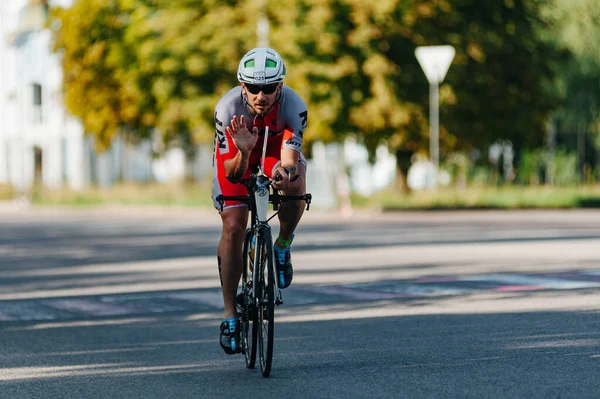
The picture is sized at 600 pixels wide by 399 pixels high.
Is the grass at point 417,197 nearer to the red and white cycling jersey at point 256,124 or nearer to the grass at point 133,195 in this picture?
the grass at point 133,195

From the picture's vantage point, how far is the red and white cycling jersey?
8.04 meters

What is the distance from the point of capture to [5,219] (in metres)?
36.8

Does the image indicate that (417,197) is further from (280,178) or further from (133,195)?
(280,178)

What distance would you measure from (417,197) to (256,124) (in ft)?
95.4

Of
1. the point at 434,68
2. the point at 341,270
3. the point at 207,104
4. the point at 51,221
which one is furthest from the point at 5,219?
the point at 341,270

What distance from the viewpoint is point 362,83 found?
3872 cm

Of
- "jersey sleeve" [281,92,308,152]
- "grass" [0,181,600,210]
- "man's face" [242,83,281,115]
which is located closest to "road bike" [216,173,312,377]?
"jersey sleeve" [281,92,308,152]

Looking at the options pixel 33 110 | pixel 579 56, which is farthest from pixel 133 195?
pixel 33 110

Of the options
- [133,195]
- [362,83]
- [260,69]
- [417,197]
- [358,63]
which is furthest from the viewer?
[133,195]

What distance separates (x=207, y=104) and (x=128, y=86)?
13.6ft

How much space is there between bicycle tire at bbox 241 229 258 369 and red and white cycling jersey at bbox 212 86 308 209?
11.7 inches

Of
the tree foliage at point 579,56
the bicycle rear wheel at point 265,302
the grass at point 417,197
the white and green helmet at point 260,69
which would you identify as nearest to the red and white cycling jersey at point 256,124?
the white and green helmet at point 260,69

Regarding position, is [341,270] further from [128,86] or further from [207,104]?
[128,86]

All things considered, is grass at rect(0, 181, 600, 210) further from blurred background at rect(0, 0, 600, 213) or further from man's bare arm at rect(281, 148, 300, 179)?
man's bare arm at rect(281, 148, 300, 179)
